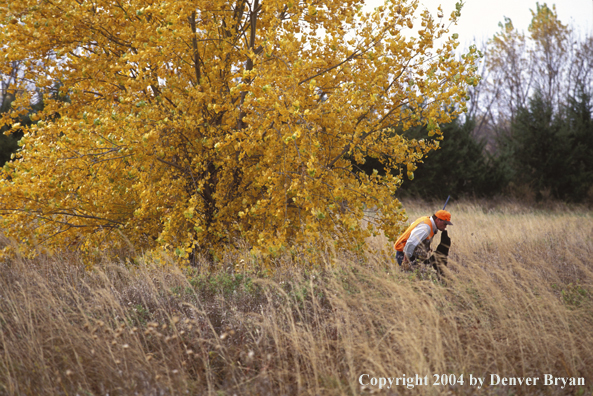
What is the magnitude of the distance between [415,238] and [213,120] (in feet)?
9.29

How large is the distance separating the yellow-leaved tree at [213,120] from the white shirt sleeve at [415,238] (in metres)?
0.47

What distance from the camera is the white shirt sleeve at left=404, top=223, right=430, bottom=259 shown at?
5012 mm

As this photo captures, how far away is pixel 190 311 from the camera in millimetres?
3891

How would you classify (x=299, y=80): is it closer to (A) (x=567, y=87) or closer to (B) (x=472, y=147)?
(B) (x=472, y=147)

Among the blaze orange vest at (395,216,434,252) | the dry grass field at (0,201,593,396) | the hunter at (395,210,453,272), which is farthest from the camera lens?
the blaze orange vest at (395,216,434,252)

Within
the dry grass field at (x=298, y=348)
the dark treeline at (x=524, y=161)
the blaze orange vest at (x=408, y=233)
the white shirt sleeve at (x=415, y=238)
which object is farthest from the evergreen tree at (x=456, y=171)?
the dry grass field at (x=298, y=348)

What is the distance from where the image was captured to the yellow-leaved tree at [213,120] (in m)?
4.23

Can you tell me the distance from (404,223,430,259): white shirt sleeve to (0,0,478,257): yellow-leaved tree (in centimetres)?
47

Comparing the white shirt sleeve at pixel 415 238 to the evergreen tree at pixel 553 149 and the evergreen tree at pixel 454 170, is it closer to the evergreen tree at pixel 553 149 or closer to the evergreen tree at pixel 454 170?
the evergreen tree at pixel 454 170

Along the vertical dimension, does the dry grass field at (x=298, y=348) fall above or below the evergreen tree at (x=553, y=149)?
below

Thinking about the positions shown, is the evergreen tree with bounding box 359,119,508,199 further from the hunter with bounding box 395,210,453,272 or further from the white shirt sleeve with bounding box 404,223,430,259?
the white shirt sleeve with bounding box 404,223,430,259

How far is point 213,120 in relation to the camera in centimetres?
526

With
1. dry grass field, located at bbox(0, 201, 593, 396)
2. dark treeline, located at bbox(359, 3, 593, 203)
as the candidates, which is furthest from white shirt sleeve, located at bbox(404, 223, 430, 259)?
dark treeline, located at bbox(359, 3, 593, 203)

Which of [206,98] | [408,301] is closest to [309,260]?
[408,301]
